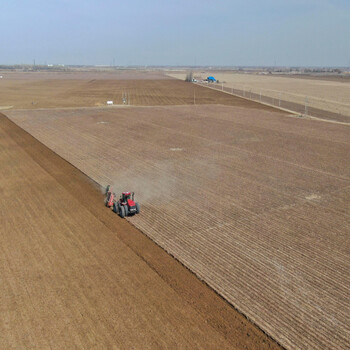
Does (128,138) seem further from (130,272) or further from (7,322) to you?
(7,322)

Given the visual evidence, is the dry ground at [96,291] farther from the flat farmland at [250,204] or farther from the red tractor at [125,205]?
the flat farmland at [250,204]

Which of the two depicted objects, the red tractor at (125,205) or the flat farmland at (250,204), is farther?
the red tractor at (125,205)

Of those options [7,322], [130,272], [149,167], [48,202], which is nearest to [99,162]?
[149,167]

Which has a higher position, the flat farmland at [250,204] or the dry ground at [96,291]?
the flat farmland at [250,204]

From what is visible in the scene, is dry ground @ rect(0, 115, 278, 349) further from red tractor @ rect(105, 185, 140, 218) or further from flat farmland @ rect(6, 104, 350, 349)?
flat farmland @ rect(6, 104, 350, 349)

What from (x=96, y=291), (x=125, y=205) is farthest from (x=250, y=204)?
(x=96, y=291)

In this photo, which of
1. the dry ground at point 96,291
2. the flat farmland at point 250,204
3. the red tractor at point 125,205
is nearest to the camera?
the dry ground at point 96,291

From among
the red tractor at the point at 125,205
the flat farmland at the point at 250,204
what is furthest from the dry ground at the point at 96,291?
the flat farmland at the point at 250,204
